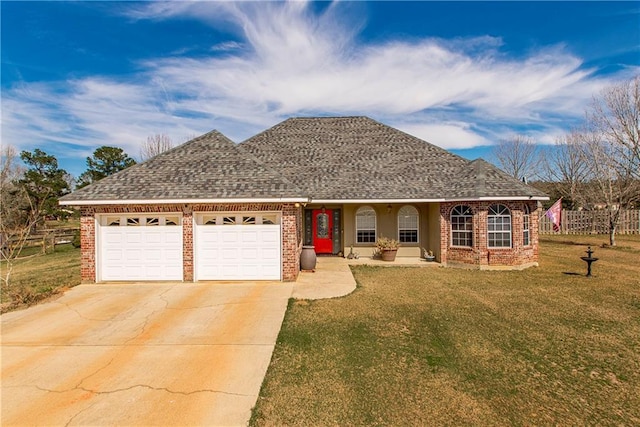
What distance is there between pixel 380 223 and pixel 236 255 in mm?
7290

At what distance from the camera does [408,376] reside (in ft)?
15.6

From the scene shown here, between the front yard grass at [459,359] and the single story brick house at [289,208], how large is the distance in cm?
309

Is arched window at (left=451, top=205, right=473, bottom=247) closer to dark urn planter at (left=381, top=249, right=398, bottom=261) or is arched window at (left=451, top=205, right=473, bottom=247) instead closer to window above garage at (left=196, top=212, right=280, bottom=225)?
dark urn planter at (left=381, top=249, right=398, bottom=261)

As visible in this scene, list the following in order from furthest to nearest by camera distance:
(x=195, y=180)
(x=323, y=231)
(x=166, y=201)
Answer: (x=323, y=231), (x=195, y=180), (x=166, y=201)

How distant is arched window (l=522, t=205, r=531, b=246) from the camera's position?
41.1 feet

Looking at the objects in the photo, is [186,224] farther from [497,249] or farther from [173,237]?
[497,249]

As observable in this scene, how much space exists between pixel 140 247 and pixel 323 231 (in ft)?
26.2

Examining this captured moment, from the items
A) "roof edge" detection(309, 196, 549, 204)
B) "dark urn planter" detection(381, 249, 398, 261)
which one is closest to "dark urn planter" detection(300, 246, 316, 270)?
"roof edge" detection(309, 196, 549, 204)

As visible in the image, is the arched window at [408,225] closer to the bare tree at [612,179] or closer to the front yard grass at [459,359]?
the front yard grass at [459,359]

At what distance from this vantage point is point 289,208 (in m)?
10.4

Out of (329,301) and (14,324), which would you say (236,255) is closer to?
(329,301)

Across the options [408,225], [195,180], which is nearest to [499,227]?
[408,225]

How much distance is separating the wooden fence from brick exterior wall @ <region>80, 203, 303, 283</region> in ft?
87.8

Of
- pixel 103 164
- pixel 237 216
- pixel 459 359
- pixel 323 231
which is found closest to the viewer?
pixel 459 359
